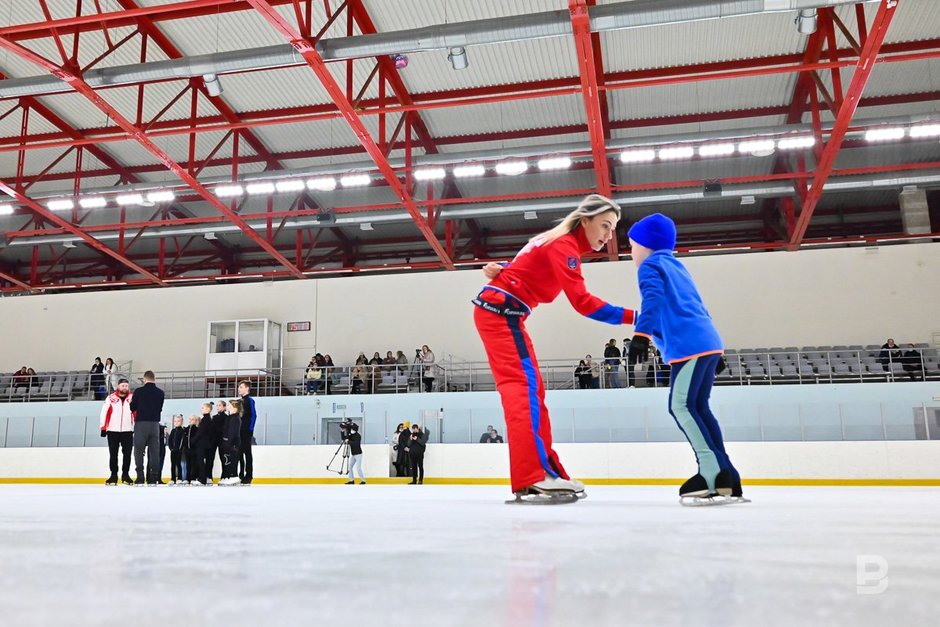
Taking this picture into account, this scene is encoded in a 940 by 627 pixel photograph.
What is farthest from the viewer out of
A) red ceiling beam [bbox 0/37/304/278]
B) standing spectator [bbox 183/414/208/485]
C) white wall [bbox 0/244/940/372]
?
white wall [bbox 0/244/940/372]

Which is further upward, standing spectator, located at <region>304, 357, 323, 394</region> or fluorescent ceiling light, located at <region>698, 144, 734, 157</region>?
fluorescent ceiling light, located at <region>698, 144, 734, 157</region>

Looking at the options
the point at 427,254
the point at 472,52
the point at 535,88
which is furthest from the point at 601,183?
the point at 427,254

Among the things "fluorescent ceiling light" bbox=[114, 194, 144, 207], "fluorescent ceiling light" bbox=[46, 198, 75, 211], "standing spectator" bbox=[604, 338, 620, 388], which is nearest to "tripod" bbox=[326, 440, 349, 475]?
"standing spectator" bbox=[604, 338, 620, 388]

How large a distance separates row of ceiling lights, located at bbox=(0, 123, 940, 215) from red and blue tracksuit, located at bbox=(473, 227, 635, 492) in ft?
43.7

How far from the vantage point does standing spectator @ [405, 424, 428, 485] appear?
16.7 meters

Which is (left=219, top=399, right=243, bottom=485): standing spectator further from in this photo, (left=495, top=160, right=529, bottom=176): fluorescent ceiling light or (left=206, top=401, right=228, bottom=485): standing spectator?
(left=495, top=160, right=529, bottom=176): fluorescent ceiling light

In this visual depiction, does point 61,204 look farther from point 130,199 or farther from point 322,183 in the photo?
point 322,183

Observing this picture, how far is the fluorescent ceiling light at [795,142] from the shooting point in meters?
16.0

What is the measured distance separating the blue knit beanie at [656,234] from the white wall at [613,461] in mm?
12666

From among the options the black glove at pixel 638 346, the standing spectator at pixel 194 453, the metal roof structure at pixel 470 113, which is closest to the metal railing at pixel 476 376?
the metal roof structure at pixel 470 113

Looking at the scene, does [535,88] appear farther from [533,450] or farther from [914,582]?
[914,582]

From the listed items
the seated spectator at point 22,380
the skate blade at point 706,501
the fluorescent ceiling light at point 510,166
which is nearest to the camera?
the skate blade at point 706,501

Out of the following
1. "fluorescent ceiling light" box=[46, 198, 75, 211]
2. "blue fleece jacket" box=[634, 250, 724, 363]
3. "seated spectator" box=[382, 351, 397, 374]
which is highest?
"fluorescent ceiling light" box=[46, 198, 75, 211]

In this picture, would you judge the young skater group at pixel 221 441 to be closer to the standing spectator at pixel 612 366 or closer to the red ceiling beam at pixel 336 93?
the red ceiling beam at pixel 336 93
